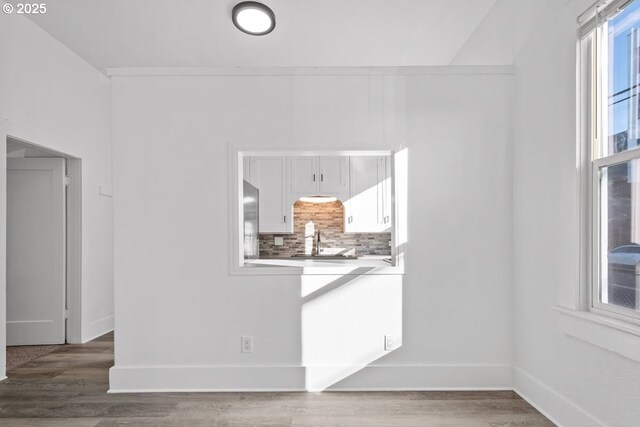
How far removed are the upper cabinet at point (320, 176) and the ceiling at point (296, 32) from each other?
1734 millimetres

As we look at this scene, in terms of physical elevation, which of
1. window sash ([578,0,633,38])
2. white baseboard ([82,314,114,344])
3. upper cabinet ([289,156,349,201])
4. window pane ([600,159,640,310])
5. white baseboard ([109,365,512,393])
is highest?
window sash ([578,0,633,38])

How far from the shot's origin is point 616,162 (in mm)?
2119

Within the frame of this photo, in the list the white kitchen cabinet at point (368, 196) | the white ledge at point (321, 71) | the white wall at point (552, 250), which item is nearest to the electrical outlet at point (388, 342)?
the white wall at point (552, 250)

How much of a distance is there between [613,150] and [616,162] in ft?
0.28

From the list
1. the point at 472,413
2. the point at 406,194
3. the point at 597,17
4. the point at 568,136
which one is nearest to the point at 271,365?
the point at 472,413

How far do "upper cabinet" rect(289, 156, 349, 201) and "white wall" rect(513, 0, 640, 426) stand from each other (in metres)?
3.07

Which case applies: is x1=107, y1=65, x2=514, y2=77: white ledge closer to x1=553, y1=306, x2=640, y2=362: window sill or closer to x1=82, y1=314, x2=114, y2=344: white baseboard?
x1=553, y1=306, x2=640, y2=362: window sill

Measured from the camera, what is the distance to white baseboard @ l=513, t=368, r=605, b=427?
7.56ft

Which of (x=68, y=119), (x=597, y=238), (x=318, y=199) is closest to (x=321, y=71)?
(x=597, y=238)

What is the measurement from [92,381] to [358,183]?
12.6 ft

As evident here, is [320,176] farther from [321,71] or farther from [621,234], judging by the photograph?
[621,234]

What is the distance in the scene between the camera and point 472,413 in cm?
269

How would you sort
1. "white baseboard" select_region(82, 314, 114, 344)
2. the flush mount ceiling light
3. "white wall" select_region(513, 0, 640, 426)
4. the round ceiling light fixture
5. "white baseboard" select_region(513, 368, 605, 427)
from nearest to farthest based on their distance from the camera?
"white wall" select_region(513, 0, 640, 426), "white baseboard" select_region(513, 368, 605, 427), the round ceiling light fixture, "white baseboard" select_region(82, 314, 114, 344), the flush mount ceiling light

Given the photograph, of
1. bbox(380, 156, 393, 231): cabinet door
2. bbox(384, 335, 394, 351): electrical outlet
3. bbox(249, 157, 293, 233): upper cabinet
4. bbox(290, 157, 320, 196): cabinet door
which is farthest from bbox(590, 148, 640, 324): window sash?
bbox(249, 157, 293, 233): upper cabinet
